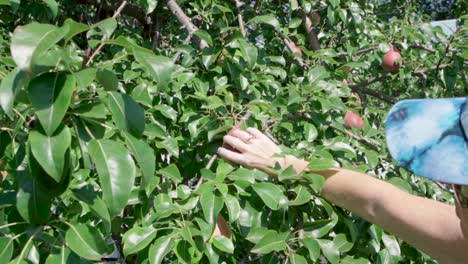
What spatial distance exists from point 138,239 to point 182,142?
1.44 ft

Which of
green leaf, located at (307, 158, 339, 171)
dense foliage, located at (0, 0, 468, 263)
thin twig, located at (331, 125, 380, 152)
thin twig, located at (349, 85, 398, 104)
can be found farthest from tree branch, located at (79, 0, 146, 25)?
green leaf, located at (307, 158, 339, 171)

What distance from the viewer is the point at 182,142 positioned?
4.67ft

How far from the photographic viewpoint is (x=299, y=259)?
3.52 ft

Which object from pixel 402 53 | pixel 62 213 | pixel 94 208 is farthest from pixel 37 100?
pixel 402 53

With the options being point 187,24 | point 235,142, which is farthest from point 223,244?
point 187,24

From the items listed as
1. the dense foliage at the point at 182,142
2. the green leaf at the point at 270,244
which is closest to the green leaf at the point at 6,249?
the dense foliage at the point at 182,142

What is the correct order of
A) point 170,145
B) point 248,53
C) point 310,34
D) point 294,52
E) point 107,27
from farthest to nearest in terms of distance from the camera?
point 310,34
point 294,52
point 248,53
point 170,145
point 107,27

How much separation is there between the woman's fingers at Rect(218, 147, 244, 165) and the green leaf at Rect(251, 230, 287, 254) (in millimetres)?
188

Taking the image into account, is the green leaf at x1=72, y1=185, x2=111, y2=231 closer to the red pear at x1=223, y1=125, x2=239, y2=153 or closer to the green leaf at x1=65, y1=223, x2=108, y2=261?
the green leaf at x1=65, y1=223, x2=108, y2=261

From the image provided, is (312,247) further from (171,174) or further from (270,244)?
(171,174)

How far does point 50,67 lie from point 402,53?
1672mm

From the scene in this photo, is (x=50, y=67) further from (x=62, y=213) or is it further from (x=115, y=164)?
(x=62, y=213)

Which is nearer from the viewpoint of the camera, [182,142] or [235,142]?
[235,142]

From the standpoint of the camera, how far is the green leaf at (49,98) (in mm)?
711
